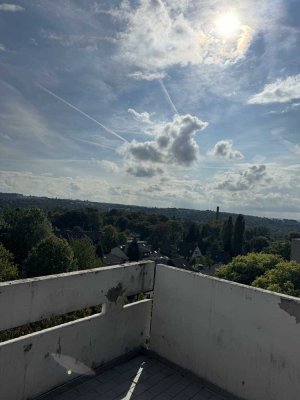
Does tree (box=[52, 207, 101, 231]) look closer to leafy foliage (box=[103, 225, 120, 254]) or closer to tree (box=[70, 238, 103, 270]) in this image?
leafy foliage (box=[103, 225, 120, 254])

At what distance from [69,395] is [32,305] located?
3.03ft

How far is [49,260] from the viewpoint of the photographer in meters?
20.1

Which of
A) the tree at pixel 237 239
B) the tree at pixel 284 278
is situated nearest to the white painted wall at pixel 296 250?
the tree at pixel 284 278

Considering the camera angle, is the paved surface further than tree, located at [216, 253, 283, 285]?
No

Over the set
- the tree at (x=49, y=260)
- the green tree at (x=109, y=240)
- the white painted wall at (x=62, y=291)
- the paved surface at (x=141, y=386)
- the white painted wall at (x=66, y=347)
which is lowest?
the green tree at (x=109, y=240)

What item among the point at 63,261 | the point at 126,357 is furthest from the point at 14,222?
the point at 126,357

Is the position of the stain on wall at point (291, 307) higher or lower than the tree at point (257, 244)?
higher

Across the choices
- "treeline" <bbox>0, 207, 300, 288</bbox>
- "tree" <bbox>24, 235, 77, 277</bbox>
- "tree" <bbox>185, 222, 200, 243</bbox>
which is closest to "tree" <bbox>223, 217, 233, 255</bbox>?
"treeline" <bbox>0, 207, 300, 288</bbox>

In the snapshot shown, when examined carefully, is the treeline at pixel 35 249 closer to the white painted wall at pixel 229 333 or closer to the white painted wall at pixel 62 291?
the white painted wall at pixel 62 291

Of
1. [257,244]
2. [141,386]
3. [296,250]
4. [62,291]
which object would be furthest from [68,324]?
[257,244]

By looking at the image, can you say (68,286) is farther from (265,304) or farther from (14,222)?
(14,222)

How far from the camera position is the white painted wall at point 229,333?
2820mm

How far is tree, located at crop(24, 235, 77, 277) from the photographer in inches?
788

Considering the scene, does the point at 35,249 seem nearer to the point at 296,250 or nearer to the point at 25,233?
the point at 25,233
